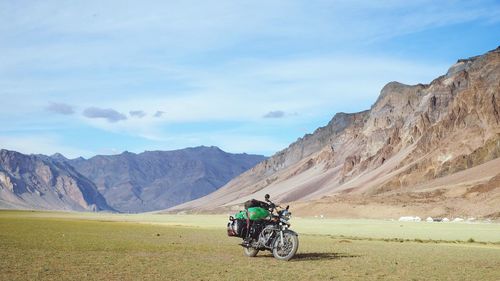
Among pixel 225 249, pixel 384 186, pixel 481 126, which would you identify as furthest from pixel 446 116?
pixel 225 249

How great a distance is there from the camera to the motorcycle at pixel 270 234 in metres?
19.8

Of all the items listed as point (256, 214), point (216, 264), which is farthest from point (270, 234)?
point (216, 264)

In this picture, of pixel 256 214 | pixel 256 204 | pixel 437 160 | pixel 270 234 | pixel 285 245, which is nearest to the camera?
pixel 285 245

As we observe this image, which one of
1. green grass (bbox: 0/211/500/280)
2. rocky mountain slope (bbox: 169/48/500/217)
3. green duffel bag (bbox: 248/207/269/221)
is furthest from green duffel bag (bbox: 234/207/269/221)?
rocky mountain slope (bbox: 169/48/500/217)

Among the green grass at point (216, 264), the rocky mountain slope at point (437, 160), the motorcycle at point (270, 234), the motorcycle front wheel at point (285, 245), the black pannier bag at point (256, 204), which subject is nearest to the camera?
the green grass at point (216, 264)

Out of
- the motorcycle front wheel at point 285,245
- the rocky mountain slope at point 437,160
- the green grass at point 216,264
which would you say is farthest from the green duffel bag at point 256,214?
the rocky mountain slope at point 437,160

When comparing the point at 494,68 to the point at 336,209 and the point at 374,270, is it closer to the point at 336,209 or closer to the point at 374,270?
the point at 336,209

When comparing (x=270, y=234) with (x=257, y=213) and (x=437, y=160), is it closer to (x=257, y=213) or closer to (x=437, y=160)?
(x=257, y=213)

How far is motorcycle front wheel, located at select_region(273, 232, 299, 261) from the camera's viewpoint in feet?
64.7

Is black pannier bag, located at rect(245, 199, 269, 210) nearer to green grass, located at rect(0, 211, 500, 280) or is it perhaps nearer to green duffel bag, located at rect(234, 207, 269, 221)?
green duffel bag, located at rect(234, 207, 269, 221)

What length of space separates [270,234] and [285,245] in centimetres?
70

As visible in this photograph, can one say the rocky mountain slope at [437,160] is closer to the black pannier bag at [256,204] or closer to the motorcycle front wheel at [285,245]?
the black pannier bag at [256,204]

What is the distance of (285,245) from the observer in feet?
65.3

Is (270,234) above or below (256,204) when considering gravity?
below
